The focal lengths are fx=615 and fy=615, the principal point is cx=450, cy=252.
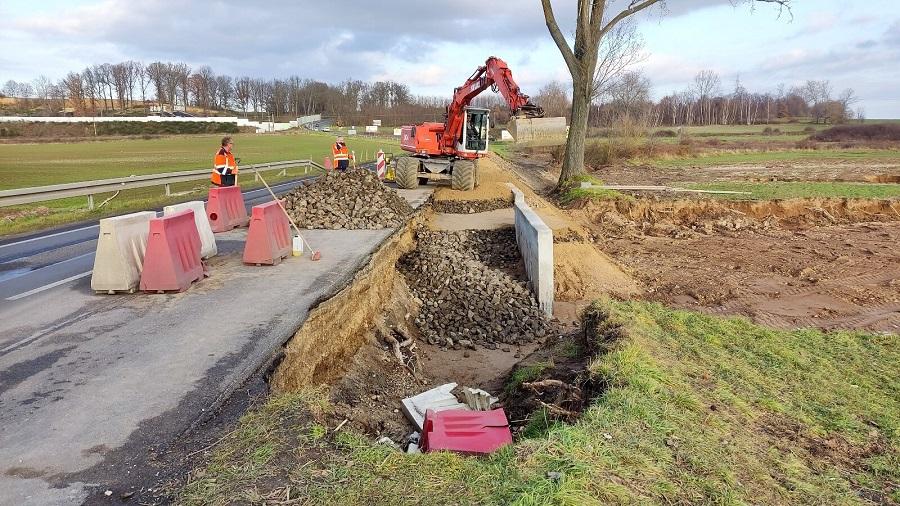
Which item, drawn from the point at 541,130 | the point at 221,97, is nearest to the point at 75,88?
the point at 221,97

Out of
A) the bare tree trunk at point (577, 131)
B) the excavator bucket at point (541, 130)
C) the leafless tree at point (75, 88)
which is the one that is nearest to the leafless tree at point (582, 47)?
the bare tree trunk at point (577, 131)

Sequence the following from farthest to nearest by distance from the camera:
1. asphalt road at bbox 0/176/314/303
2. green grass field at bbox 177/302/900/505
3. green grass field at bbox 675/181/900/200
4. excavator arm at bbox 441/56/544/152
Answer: green grass field at bbox 675/181/900/200
excavator arm at bbox 441/56/544/152
asphalt road at bbox 0/176/314/303
green grass field at bbox 177/302/900/505

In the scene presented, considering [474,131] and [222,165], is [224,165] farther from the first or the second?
[474,131]

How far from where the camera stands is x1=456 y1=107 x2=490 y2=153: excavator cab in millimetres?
20750

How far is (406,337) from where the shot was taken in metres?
9.27

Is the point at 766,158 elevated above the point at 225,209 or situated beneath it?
elevated above

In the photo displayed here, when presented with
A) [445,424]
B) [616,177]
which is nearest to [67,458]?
[445,424]

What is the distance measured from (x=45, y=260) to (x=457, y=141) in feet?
45.6

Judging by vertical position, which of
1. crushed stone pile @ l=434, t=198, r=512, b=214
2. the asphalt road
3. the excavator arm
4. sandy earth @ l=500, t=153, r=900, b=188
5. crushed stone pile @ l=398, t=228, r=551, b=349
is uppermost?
the excavator arm

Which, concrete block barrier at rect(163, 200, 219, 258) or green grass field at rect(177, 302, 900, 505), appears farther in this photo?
concrete block barrier at rect(163, 200, 219, 258)

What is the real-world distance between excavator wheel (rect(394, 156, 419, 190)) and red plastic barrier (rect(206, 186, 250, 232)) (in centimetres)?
894

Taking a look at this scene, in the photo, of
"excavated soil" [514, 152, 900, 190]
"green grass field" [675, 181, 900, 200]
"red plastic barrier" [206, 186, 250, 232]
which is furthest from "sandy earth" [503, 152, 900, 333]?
"excavated soil" [514, 152, 900, 190]

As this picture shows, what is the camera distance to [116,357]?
587cm

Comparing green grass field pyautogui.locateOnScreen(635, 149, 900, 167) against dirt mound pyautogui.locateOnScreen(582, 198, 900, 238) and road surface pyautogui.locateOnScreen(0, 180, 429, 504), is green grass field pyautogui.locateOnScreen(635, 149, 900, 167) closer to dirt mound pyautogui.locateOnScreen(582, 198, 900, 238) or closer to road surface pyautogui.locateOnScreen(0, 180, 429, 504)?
dirt mound pyautogui.locateOnScreen(582, 198, 900, 238)
